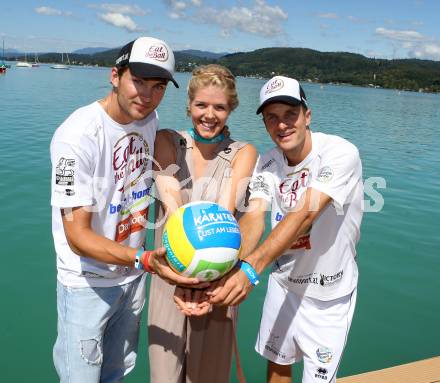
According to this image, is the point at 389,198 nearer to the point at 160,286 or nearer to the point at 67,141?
the point at 160,286

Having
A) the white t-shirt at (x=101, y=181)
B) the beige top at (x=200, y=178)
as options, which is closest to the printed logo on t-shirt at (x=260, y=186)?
the beige top at (x=200, y=178)

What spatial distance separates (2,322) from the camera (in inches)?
241

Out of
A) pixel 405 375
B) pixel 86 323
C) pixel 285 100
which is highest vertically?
pixel 285 100

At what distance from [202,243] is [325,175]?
1094mm

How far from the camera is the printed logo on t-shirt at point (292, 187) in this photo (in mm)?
3193

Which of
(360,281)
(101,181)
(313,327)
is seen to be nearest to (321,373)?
(313,327)

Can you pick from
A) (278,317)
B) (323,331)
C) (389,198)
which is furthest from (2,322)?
(389,198)

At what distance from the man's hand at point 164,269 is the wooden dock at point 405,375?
2.57 meters

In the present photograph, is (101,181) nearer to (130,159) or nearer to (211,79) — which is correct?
(130,159)

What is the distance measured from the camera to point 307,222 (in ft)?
9.75

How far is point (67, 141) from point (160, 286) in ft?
4.46

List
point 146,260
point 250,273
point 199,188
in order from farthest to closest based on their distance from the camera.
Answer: point 199,188 < point 250,273 < point 146,260

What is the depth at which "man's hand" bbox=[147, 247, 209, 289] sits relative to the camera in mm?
2535

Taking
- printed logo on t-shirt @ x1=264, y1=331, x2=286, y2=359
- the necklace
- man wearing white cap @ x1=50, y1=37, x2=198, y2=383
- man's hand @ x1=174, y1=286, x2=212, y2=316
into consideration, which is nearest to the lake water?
printed logo on t-shirt @ x1=264, y1=331, x2=286, y2=359
